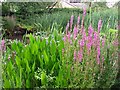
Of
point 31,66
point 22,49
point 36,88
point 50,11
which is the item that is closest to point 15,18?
point 50,11

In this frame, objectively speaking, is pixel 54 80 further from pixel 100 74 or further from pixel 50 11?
pixel 50 11

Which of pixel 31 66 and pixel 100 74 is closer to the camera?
pixel 100 74

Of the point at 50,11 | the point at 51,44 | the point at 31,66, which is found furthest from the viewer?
the point at 50,11

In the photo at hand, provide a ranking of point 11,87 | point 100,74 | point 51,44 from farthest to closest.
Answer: point 51,44 → point 100,74 → point 11,87

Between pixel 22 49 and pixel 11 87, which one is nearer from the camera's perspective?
pixel 11 87

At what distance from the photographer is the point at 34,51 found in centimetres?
157

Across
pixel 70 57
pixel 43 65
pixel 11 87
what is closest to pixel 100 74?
pixel 70 57

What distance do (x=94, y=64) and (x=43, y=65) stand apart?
0.94ft

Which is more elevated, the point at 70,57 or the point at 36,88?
the point at 70,57

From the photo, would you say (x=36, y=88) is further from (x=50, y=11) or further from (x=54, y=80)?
(x=50, y=11)

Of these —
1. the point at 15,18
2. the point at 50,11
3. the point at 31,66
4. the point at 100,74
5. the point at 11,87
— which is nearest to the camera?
the point at 11,87

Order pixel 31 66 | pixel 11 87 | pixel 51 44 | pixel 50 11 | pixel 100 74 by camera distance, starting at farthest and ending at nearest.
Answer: pixel 50 11 < pixel 51 44 < pixel 31 66 < pixel 100 74 < pixel 11 87

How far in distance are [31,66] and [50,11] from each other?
66.7 inches

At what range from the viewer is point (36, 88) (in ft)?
4.52
